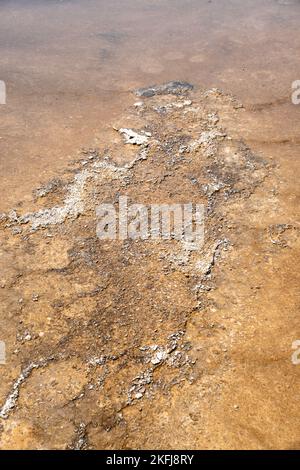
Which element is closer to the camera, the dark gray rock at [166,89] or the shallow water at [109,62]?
the shallow water at [109,62]

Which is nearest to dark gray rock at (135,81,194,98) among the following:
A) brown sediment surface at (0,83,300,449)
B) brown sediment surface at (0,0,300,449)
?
brown sediment surface at (0,0,300,449)

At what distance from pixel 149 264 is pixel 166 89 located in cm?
420

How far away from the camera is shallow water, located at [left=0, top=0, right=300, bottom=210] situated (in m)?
5.91

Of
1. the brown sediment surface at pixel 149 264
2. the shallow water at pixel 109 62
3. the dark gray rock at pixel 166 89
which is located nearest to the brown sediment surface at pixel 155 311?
the brown sediment surface at pixel 149 264

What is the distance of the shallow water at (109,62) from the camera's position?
19.4 ft

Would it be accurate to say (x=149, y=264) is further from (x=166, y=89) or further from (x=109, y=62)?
(x=109, y=62)

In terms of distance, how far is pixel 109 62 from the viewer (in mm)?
7953

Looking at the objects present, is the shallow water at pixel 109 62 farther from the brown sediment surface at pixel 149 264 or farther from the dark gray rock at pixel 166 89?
the dark gray rock at pixel 166 89

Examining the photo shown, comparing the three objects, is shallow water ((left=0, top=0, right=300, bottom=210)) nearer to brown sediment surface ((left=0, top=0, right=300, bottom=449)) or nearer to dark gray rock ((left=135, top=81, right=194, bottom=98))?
brown sediment surface ((left=0, top=0, right=300, bottom=449))

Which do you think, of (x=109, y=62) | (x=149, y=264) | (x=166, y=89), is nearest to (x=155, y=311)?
(x=149, y=264)

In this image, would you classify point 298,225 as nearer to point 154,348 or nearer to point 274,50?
point 154,348

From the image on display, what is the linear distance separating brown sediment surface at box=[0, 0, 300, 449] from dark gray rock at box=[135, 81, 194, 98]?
22 cm

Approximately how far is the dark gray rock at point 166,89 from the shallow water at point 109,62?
24cm

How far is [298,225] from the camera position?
4465mm
